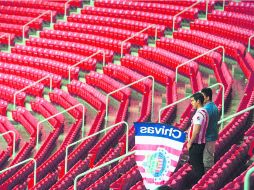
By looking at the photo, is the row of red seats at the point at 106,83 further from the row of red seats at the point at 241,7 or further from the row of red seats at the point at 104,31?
the row of red seats at the point at 241,7

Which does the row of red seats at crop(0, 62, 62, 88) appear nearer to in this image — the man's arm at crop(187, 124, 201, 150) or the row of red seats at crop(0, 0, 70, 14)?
the row of red seats at crop(0, 0, 70, 14)

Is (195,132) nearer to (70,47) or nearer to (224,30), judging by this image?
(224,30)

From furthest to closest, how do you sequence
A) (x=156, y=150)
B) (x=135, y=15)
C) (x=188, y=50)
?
(x=135, y=15) → (x=188, y=50) → (x=156, y=150)

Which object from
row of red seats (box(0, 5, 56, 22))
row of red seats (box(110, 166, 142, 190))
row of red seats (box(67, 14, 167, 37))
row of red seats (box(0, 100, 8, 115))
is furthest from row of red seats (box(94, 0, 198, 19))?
row of red seats (box(110, 166, 142, 190))

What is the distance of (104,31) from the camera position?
16859 millimetres

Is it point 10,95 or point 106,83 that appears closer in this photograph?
point 106,83

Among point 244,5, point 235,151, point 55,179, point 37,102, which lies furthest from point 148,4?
point 235,151

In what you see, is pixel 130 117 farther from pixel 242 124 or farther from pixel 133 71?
pixel 242 124

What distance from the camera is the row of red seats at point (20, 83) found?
15.1 metres

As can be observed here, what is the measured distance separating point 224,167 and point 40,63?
28.9 feet

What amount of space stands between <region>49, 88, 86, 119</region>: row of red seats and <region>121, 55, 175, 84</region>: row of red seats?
1.40 meters

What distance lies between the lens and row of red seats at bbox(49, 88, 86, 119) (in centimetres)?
1350

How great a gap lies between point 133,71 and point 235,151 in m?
6.60

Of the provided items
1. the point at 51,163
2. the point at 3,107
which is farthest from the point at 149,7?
the point at 51,163
